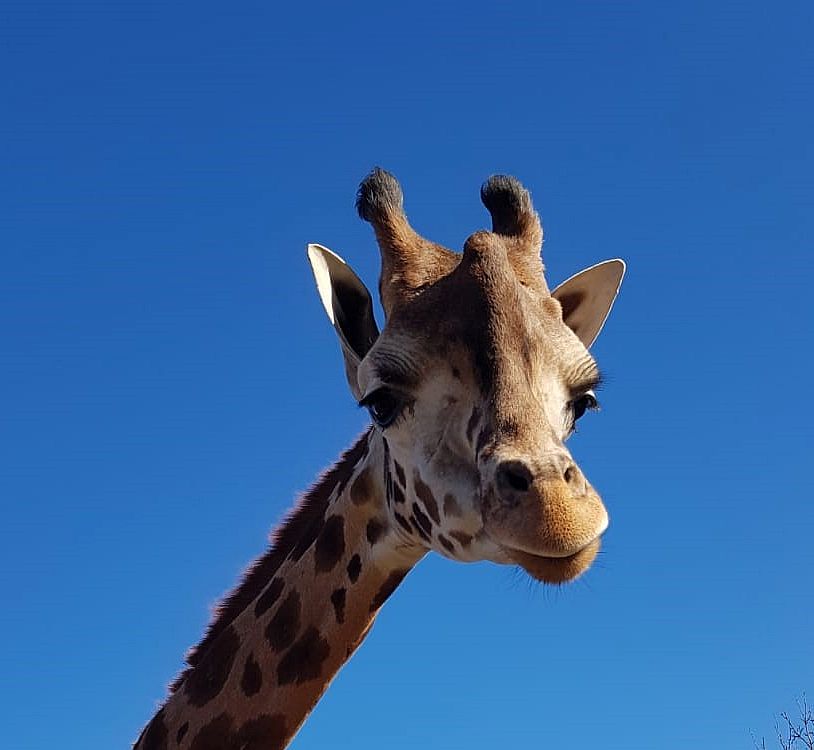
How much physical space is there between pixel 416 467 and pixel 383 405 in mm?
349

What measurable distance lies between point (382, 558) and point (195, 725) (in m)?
1.23

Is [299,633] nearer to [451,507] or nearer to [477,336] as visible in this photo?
[451,507]

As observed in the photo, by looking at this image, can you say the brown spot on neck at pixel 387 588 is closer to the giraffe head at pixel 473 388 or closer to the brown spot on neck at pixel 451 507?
the giraffe head at pixel 473 388

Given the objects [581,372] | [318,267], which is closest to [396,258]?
[318,267]

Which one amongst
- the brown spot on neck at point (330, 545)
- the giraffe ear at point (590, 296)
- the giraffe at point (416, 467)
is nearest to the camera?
the giraffe at point (416, 467)

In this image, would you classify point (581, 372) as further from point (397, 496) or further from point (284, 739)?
point (284, 739)

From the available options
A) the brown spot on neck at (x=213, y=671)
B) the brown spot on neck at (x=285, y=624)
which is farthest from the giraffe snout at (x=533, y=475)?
the brown spot on neck at (x=213, y=671)

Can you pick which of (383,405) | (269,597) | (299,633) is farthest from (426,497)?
(269,597)

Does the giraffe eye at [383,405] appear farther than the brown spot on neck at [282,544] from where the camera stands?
No

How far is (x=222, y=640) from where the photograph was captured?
5.78m

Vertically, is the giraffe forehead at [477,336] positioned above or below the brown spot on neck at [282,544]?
above

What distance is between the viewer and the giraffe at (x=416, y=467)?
4.29m

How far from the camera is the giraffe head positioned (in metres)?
4.16

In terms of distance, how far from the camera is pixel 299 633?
5.42 m
